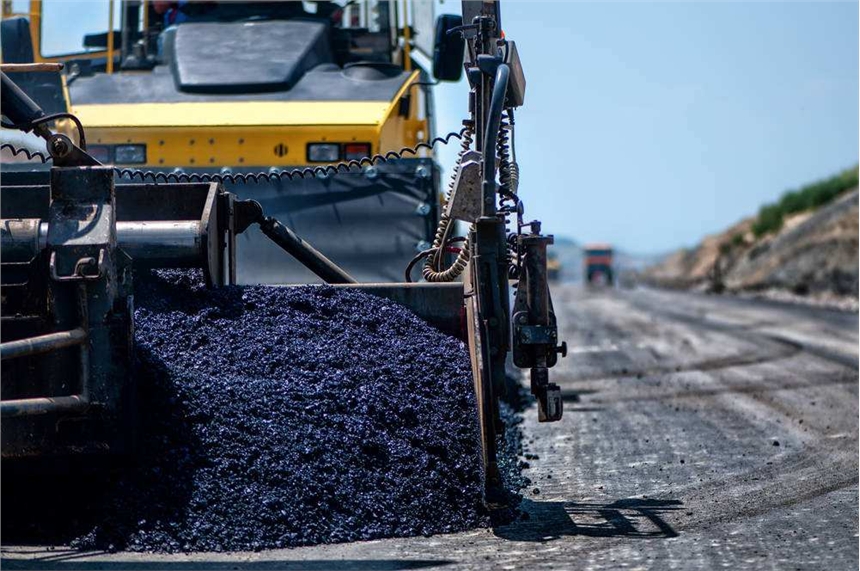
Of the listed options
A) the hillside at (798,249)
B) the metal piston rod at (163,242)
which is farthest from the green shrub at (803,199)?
the metal piston rod at (163,242)

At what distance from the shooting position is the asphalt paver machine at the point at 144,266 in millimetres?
5035

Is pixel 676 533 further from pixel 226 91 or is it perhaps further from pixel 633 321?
pixel 633 321

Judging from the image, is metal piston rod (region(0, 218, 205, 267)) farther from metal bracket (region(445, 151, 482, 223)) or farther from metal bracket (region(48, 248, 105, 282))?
metal bracket (region(445, 151, 482, 223))

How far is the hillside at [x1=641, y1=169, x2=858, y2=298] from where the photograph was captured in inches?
1309

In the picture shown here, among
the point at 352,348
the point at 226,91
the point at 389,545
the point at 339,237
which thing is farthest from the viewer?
the point at 226,91

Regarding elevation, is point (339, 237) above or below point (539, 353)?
above

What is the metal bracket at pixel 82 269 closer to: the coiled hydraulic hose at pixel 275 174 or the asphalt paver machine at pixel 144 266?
the asphalt paver machine at pixel 144 266

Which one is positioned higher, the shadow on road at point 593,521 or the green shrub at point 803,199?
the green shrub at point 803,199

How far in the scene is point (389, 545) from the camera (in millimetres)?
5004

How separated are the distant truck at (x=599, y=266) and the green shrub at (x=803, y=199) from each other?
14065 mm

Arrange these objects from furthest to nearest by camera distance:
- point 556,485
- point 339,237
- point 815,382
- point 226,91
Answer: point 815,382 < point 226,91 < point 339,237 < point 556,485

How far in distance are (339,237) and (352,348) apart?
2395mm

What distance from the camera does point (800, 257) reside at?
37.6m

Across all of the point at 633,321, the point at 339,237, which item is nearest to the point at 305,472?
the point at 339,237
